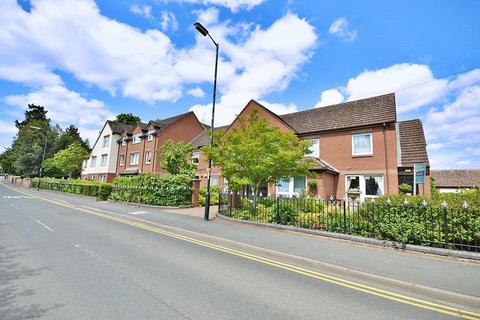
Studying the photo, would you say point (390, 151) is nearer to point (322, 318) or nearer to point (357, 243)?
point (357, 243)

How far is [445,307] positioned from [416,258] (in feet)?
9.79

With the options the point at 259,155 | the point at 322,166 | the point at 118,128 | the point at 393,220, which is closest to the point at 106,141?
the point at 118,128

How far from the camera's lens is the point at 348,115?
818 inches

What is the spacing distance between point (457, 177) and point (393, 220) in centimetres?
4574

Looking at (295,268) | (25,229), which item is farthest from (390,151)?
(25,229)

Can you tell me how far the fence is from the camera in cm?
744

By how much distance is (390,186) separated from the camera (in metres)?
17.5

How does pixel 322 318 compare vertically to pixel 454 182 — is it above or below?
below

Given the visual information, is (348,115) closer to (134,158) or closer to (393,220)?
(393,220)

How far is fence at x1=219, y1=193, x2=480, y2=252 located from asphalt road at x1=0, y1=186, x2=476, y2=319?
428cm

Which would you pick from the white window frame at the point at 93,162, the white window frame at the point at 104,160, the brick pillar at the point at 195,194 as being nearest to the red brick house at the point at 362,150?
the brick pillar at the point at 195,194

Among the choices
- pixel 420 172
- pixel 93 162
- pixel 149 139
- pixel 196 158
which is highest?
pixel 149 139

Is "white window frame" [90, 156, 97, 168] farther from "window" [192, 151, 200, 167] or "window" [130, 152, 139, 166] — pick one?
"window" [192, 151, 200, 167]

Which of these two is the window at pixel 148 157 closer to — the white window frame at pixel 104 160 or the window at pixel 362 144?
the white window frame at pixel 104 160
